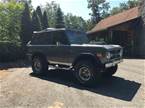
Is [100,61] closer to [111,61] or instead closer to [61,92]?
[111,61]

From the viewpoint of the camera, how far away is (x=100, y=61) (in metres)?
10.0

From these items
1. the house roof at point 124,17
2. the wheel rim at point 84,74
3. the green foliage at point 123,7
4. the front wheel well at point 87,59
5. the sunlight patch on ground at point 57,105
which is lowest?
the sunlight patch on ground at point 57,105

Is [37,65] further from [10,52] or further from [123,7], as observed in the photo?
[123,7]

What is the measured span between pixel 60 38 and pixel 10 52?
973cm

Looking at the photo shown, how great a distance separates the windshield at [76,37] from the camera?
455 inches

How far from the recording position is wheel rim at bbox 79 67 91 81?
10445 millimetres

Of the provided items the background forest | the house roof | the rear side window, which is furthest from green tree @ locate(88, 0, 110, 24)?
the rear side window

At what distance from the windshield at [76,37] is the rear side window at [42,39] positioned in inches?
46.7

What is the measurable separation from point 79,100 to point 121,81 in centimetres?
358

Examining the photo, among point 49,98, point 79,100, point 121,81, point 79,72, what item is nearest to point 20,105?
point 49,98

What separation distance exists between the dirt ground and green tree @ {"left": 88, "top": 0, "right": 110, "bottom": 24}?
53.5 meters

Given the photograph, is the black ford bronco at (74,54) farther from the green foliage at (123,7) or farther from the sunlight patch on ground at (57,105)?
the green foliage at (123,7)

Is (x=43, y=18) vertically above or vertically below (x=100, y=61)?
above

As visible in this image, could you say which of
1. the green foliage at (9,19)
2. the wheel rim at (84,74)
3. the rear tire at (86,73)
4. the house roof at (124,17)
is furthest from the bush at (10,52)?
the green foliage at (9,19)
